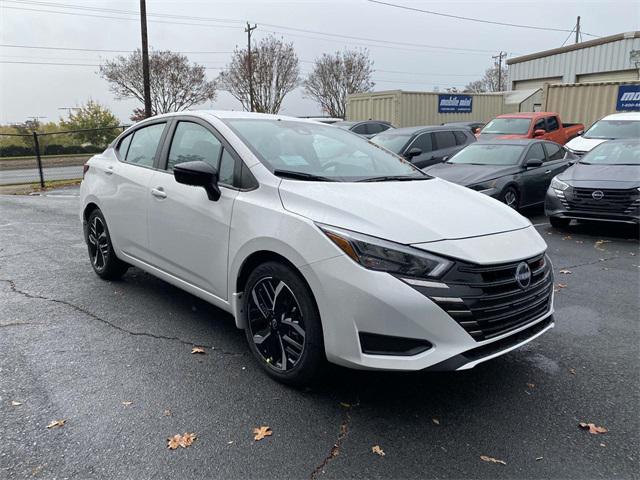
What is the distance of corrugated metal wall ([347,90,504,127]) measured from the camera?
2022cm

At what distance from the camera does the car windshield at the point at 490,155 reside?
9.37 meters

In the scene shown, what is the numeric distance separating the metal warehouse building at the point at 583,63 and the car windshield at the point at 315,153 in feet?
74.3

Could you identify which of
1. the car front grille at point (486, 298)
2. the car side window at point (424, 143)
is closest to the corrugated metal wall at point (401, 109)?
the car side window at point (424, 143)

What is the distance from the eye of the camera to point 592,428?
2.79 m

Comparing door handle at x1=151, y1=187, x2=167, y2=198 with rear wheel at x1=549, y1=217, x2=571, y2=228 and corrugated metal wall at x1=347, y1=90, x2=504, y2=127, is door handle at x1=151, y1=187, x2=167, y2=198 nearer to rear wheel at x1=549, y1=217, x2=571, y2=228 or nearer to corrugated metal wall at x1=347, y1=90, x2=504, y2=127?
rear wheel at x1=549, y1=217, x2=571, y2=228

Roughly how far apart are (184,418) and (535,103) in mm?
27443

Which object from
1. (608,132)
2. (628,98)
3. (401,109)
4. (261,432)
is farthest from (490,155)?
(628,98)

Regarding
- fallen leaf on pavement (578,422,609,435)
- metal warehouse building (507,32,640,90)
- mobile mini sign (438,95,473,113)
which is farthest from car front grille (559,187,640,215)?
metal warehouse building (507,32,640,90)

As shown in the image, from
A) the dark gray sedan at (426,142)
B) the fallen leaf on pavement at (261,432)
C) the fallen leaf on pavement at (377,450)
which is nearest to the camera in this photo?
the fallen leaf on pavement at (377,450)

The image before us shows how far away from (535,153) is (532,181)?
34.8 inches

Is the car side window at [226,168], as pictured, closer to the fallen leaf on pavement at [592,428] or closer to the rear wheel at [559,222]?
the fallen leaf on pavement at [592,428]

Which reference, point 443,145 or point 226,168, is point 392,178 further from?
point 443,145

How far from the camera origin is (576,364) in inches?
139

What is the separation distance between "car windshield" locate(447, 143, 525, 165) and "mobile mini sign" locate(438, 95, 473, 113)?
42.6 ft
